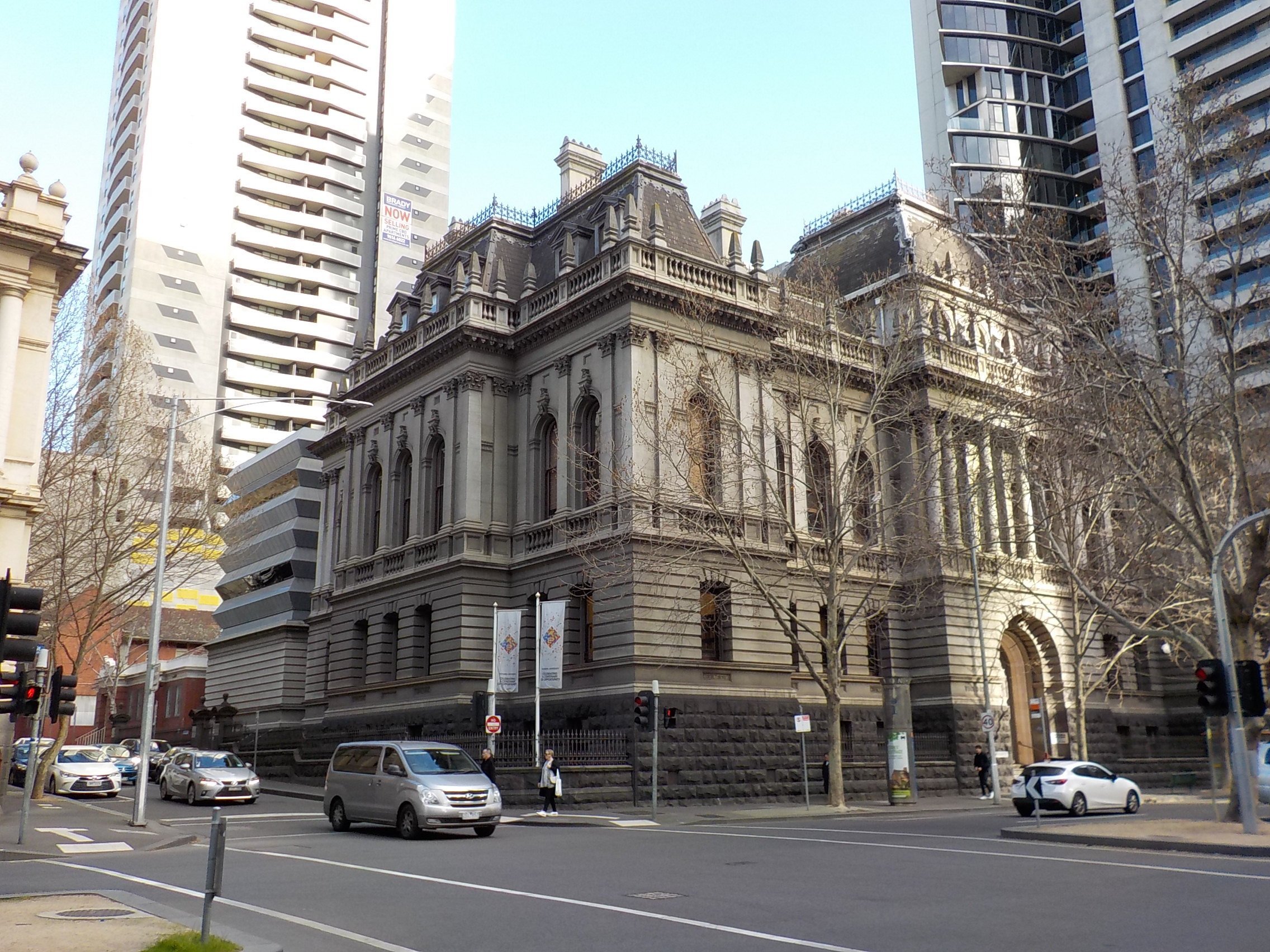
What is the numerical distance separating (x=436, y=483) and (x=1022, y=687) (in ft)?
82.7

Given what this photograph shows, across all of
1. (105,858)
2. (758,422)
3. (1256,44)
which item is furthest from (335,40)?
(105,858)

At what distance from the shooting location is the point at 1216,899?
→ 11484 mm

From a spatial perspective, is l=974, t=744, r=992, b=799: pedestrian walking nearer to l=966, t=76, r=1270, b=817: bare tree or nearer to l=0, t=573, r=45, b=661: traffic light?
l=966, t=76, r=1270, b=817: bare tree

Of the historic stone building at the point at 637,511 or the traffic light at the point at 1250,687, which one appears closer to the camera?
the traffic light at the point at 1250,687

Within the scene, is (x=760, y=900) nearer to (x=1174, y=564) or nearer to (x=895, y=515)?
(x=895, y=515)

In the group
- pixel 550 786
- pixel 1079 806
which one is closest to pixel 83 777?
pixel 550 786

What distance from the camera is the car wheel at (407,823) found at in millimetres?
20641

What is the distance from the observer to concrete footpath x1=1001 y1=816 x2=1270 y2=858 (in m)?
17.0

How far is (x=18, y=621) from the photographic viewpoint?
382 inches

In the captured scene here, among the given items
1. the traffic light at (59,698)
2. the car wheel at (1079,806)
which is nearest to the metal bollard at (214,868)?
the traffic light at (59,698)

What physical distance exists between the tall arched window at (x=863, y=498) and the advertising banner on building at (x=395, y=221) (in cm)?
6896

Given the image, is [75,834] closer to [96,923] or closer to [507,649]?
[96,923]

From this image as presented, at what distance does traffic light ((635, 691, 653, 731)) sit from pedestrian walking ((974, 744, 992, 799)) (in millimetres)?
14714

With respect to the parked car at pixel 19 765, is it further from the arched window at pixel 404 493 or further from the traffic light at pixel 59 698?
the traffic light at pixel 59 698
